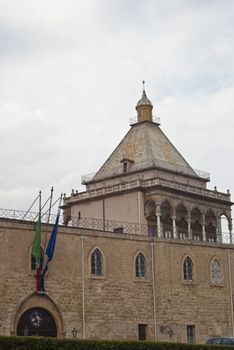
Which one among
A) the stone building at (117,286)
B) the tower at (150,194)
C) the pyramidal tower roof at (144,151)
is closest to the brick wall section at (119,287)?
the stone building at (117,286)

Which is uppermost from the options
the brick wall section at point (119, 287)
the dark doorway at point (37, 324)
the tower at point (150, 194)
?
the tower at point (150, 194)

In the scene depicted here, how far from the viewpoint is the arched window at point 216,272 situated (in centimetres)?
4500

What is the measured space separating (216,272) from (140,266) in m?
5.79

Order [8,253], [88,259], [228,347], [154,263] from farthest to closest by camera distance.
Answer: [154,263] → [88,259] → [8,253] → [228,347]

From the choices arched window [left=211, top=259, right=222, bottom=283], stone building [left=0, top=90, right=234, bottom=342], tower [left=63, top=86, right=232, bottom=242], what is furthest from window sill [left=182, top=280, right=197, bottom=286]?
tower [left=63, top=86, right=232, bottom=242]

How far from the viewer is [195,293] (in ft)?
143

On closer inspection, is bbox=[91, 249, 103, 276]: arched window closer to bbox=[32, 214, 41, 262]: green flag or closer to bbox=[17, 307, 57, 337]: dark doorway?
bbox=[17, 307, 57, 337]: dark doorway

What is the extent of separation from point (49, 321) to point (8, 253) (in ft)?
13.1

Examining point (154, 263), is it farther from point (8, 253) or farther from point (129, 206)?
point (129, 206)

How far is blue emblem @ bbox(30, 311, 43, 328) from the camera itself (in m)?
36.9

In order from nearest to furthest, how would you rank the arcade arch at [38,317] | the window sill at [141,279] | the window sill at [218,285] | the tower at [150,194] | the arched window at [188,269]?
the arcade arch at [38,317]
the window sill at [141,279]
the arched window at [188,269]
the window sill at [218,285]
the tower at [150,194]

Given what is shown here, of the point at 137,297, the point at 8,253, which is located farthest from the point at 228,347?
the point at 8,253

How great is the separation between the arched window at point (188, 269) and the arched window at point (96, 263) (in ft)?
19.3

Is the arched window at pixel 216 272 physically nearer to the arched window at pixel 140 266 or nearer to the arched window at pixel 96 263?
the arched window at pixel 140 266
